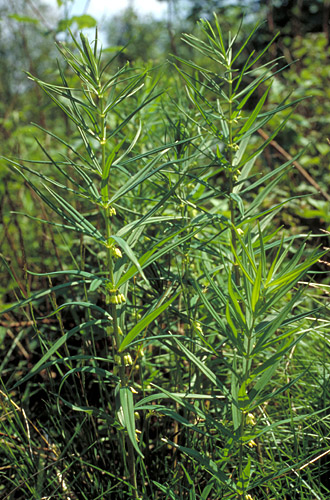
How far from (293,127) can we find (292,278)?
243 cm

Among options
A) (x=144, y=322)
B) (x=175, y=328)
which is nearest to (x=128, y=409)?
(x=144, y=322)

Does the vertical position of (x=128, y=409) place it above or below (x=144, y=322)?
below

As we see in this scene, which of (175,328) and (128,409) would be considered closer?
(128,409)

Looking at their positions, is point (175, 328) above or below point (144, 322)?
below

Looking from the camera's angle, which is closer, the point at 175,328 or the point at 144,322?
the point at 144,322

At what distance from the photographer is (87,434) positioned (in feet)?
3.63

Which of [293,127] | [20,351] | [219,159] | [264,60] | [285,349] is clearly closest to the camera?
[285,349]

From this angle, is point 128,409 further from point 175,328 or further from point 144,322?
point 175,328

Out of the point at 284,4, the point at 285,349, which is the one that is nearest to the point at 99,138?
the point at 285,349

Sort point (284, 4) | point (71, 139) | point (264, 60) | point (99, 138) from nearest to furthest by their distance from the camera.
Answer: point (99, 138), point (71, 139), point (264, 60), point (284, 4)

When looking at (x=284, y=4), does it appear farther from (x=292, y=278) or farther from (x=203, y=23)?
(x=292, y=278)

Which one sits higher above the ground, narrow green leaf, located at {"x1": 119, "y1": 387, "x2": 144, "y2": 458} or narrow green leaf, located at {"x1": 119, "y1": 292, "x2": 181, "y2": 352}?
narrow green leaf, located at {"x1": 119, "y1": 292, "x2": 181, "y2": 352}

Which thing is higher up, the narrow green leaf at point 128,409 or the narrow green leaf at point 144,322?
the narrow green leaf at point 144,322

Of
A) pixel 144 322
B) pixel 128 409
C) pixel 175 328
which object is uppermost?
pixel 144 322
